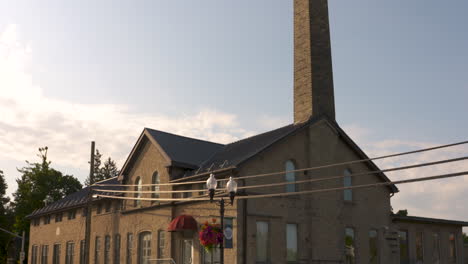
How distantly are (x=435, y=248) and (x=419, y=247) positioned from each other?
66.8 inches

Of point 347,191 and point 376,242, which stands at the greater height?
point 347,191

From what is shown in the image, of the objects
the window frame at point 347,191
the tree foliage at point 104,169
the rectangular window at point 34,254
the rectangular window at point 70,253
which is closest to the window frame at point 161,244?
the window frame at point 347,191

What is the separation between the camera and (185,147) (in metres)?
37.2

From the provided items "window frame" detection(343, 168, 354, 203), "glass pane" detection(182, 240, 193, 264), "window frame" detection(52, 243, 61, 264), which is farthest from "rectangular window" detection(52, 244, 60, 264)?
"window frame" detection(343, 168, 354, 203)

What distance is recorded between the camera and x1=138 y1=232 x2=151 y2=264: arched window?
35.6 m

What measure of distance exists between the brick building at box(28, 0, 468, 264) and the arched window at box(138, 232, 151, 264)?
0.07 meters

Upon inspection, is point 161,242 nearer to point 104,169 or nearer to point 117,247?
point 117,247

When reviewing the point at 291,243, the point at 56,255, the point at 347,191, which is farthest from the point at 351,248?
the point at 56,255

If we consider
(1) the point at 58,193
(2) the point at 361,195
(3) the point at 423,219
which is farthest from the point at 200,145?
(1) the point at 58,193

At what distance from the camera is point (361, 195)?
35094 millimetres

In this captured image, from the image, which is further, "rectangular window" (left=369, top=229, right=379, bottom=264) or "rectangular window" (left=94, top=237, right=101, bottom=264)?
"rectangular window" (left=94, top=237, right=101, bottom=264)

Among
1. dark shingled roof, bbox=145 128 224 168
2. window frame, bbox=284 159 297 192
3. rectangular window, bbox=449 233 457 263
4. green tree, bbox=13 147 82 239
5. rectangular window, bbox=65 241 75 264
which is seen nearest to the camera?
window frame, bbox=284 159 297 192

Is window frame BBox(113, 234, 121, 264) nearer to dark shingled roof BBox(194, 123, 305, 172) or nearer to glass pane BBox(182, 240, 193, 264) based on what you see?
glass pane BBox(182, 240, 193, 264)

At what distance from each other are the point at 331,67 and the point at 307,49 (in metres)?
2.02
